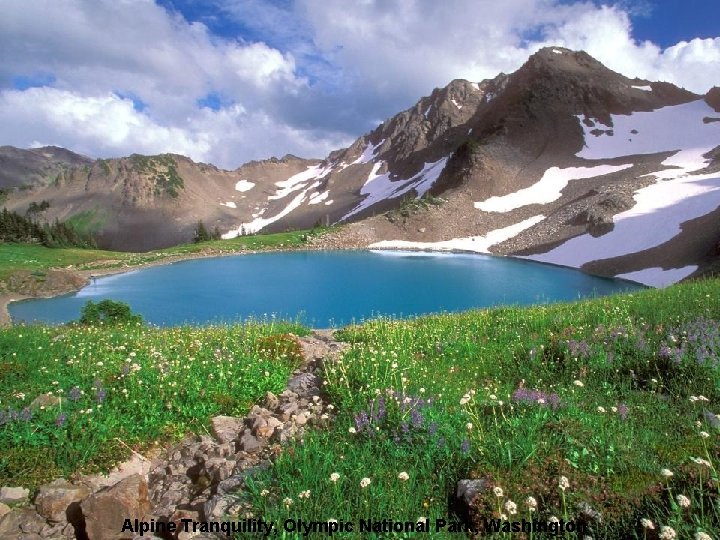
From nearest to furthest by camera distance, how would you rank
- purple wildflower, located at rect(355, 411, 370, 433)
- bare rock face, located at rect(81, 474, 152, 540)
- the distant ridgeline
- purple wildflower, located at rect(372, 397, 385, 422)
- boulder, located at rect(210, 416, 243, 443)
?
bare rock face, located at rect(81, 474, 152, 540)
purple wildflower, located at rect(355, 411, 370, 433)
purple wildflower, located at rect(372, 397, 385, 422)
boulder, located at rect(210, 416, 243, 443)
the distant ridgeline

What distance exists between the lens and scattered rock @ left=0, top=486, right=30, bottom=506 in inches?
232

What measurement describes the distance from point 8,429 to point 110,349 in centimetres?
383

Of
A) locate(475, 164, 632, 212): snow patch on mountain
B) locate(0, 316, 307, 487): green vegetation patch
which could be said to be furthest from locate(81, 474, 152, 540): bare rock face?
locate(475, 164, 632, 212): snow patch on mountain

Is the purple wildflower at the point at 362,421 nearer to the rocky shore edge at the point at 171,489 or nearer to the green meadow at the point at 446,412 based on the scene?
the green meadow at the point at 446,412

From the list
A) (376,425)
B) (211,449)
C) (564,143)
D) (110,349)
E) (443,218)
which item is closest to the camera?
(376,425)

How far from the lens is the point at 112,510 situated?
17.8ft

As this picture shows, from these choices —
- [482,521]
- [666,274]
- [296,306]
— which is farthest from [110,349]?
[666,274]

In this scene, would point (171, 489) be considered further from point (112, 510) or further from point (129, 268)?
point (129, 268)

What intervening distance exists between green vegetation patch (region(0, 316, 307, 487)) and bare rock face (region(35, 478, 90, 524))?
405 millimetres

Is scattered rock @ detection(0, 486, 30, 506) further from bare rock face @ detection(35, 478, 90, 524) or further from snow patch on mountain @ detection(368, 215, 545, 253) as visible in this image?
snow patch on mountain @ detection(368, 215, 545, 253)

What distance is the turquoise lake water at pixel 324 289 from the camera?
1642 inches

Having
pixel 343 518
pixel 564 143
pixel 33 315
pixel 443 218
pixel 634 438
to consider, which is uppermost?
pixel 564 143

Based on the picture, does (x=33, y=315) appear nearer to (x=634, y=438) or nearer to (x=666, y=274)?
(x=634, y=438)

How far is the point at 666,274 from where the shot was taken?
58.8m
